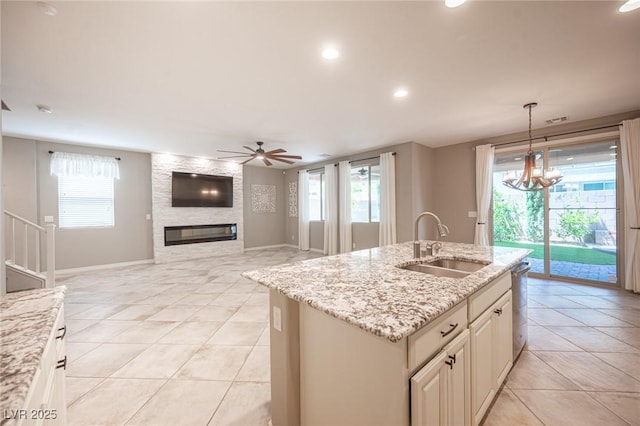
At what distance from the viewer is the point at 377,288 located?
49.9 inches

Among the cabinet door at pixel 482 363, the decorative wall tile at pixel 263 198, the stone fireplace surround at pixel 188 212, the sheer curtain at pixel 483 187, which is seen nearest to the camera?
the cabinet door at pixel 482 363

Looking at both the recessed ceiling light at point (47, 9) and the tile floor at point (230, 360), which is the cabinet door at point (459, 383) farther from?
the recessed ceiling light at point (47, 9)

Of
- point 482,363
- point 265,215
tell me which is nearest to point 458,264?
point 482,363

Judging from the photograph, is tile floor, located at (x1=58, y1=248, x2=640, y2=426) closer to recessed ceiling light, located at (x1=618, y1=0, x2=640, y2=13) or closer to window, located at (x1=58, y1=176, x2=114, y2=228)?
window, located at (x1=58, y1=176, x2=114, y2=228)

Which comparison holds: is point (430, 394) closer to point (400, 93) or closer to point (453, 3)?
point (453, 3)

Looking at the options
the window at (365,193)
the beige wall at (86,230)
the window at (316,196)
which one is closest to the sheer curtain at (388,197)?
the window at (365,193)

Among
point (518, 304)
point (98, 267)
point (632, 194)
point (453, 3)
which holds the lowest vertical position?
point (98, 267)

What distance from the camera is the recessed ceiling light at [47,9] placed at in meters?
1.62

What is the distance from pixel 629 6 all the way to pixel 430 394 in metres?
2.78

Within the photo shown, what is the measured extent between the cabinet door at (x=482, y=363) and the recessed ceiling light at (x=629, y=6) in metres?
2.24

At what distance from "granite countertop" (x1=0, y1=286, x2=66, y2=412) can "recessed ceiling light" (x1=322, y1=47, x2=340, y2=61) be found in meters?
2.38

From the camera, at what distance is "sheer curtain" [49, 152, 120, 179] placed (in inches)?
191

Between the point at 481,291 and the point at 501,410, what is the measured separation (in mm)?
857

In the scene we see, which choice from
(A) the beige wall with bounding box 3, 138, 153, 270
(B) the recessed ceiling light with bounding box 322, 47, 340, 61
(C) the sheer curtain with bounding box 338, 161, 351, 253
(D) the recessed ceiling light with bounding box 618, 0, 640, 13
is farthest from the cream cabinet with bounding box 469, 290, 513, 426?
(A) the beige wall with bounding box 3, 138, 153, 270
